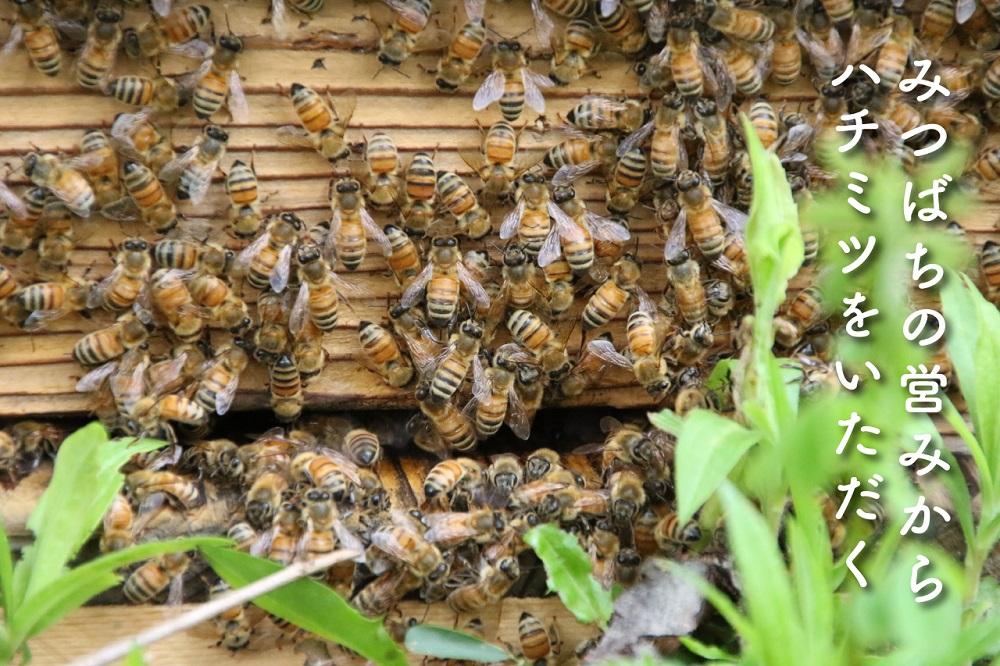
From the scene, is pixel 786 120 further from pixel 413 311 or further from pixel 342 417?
pixel 342 417

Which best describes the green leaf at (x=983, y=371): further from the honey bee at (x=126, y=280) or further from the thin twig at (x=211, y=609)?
the honey bee at (x=126, y=280)

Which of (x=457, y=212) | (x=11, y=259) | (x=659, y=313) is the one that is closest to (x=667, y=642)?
(x=659, y=313)

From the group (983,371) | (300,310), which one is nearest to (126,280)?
(300,310)

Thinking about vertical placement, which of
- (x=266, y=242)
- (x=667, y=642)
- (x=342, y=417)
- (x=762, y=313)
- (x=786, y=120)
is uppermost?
(x=762, y=313)

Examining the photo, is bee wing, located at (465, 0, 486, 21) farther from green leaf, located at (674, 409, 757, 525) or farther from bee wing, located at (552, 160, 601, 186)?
green leaf, located at (674, 409, 757, 525)

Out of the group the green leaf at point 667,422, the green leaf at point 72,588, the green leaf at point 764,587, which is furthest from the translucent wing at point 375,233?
the green leaf at point 764,587

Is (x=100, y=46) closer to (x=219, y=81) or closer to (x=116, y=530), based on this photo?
(x=219, y=81)

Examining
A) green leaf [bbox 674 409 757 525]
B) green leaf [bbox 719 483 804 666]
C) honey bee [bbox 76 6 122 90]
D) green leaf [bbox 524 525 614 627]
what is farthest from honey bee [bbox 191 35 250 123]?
green leaf [bbox 719 483 804 666]
